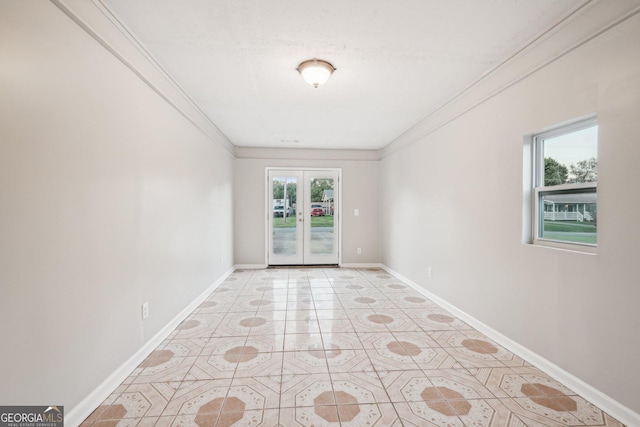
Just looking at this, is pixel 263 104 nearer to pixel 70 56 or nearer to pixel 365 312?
pixel 70 56

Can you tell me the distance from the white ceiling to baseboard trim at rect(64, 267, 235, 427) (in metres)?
2.36

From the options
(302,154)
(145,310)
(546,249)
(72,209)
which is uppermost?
(302,154)

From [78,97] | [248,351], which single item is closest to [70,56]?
[78,97]

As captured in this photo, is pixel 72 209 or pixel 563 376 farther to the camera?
pixel 563 376

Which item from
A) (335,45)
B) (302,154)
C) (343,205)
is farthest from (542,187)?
(302,154)

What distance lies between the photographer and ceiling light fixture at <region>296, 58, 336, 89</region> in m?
2.43

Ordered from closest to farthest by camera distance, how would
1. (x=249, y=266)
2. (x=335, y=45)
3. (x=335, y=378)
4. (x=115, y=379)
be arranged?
(x=115, y=379) → (x=335, y=378) → (x=335, y=45) → (x=249, y=266)

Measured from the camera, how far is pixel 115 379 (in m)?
1.91

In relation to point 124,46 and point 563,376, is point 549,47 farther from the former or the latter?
point 124,46

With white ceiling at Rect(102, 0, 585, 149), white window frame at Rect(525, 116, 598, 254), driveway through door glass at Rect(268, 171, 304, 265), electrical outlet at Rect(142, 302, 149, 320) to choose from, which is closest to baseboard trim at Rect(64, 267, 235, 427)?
electrical outlet at Rect(142, 302, 149, 320)

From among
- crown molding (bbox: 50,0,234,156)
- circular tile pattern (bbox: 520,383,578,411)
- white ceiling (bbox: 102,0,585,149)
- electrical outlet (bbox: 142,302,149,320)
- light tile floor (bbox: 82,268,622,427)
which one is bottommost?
light tile floor (bbox: 82,268,622,427)

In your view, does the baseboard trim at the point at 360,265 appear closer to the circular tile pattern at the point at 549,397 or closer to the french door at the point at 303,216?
the french door at the point at 303,216

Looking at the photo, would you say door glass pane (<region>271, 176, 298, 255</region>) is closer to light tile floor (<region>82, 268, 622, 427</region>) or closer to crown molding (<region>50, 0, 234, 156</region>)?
light tile floor (<region>82, 268, 622, 427</region>)

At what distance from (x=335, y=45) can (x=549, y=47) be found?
153cm
